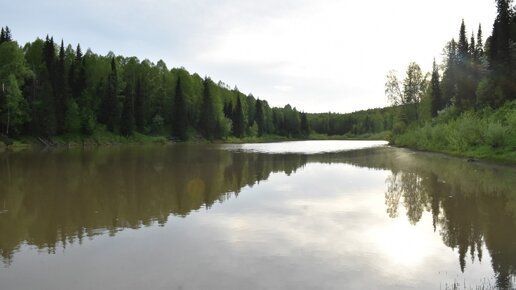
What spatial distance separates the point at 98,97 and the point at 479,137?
80.5 m

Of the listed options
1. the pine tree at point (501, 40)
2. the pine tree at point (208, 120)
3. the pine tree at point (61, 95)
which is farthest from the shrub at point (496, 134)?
the pine tree at point (208, 120)

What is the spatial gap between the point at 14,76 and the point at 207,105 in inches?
2263

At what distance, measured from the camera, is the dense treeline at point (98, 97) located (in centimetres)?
7119

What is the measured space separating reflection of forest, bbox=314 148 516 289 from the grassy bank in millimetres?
6812

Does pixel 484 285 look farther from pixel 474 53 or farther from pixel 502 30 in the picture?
pixel 474 53

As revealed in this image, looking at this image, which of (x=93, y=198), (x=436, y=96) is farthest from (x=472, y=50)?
(x=93, y=198)

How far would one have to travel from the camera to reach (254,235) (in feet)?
40.5

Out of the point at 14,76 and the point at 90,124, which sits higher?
the point at 14,76

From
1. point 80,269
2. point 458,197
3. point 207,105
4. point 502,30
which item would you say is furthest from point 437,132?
point 207,105

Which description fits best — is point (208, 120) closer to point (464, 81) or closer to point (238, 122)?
point (238, 122)

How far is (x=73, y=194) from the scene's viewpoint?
63.0 feet

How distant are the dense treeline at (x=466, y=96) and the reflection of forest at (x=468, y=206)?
12267 mm

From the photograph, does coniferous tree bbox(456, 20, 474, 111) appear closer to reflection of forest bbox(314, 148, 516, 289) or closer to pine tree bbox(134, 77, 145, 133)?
reflection of forest bbox(314, 148, 516, 289)

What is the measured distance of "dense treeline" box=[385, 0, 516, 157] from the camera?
138 ft
